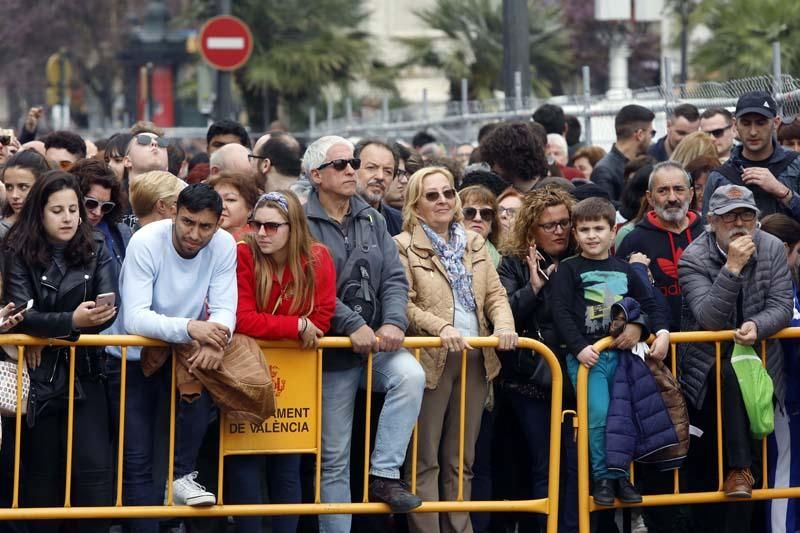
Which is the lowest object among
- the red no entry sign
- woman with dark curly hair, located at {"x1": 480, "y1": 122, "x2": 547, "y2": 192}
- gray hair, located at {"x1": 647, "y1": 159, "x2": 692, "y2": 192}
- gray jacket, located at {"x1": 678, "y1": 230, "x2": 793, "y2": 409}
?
gray jacket, located at {"x1": 678, "y1": 230, "x2": 793, "y2": 409}

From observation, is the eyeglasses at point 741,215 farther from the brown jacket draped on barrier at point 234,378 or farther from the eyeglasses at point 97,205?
the eyeglasses at point 97,205

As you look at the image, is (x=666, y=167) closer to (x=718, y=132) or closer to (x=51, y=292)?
(x=718, y=132)

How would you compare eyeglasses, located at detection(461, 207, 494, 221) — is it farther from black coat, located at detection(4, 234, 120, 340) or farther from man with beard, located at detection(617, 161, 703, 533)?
→ black coat, located at detection(4, 234, 120, 340)

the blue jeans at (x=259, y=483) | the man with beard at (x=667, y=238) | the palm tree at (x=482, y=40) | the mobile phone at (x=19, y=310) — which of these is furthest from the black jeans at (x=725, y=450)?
the palm tree at (x=482, y=40)

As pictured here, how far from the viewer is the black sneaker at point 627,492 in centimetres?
781

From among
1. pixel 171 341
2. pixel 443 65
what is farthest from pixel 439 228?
pixel 443 65

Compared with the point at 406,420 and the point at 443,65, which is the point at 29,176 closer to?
the point at 406,420

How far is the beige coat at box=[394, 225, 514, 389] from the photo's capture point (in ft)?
26.3

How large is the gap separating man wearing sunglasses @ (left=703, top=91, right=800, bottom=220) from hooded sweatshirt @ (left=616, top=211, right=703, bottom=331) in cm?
36

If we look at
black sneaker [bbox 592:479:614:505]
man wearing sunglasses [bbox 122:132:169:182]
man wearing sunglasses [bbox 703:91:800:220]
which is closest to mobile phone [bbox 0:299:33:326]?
man wearing sunglasses [bbox 122:132:169:182]

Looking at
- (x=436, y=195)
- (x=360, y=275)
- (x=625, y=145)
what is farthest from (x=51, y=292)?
(x=625, y=145)

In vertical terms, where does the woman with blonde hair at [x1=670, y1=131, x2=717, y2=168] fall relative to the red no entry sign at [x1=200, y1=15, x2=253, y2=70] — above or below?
below

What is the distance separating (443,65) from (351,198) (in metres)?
28.9

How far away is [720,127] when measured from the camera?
37.8ft
